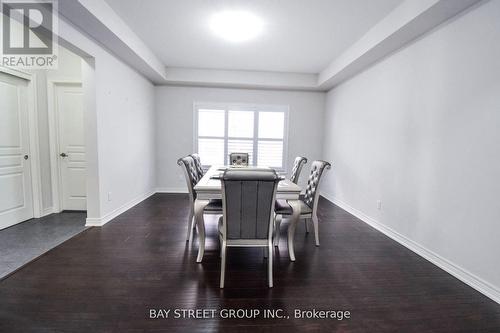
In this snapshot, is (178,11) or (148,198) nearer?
(178,11)

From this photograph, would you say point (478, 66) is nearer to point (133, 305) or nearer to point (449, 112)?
point (449, 112)

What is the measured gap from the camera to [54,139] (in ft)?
11.4

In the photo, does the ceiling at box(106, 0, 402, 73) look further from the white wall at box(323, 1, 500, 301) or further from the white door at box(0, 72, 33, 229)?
the white door at box(0, 72, 33, 229)

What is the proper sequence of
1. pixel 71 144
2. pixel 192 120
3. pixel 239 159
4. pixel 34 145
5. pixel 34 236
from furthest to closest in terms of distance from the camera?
pixel 192 120, pixel 239 159, pixel 71 144, pixel 34 145, pixel 34 236

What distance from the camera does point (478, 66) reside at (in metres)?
1.95

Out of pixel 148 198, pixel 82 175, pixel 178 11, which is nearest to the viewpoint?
pixel 178 11

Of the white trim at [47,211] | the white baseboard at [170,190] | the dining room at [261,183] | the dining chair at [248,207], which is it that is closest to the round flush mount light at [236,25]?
the dining room at [261,183]

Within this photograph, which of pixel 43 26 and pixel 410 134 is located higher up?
pixel 43 26

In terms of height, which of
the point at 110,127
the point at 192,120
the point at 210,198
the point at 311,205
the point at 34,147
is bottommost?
the point at 311,205

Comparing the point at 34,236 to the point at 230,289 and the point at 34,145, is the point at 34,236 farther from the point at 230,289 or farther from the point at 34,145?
the point at 230,289

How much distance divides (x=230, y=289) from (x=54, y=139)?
3.58 metres

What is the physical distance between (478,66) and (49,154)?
17.4 ft

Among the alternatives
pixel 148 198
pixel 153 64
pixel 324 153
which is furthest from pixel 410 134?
pixel 148 198

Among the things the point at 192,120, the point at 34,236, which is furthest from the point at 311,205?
the point at 192,120
